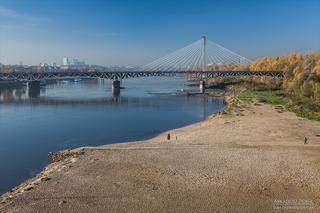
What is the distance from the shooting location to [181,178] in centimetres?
1552

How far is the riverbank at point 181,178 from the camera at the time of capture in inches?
513

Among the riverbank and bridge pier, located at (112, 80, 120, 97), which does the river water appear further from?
bridge pier, located at (112, 80, 120, 97)

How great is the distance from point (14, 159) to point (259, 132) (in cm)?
1416

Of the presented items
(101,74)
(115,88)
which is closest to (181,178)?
(115,88)

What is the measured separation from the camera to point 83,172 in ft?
53.8

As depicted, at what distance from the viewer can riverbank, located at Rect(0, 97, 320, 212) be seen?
42.7ft

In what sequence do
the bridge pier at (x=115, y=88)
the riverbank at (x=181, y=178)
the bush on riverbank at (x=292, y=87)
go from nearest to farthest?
the riverbank at (x=181, y=178), the bush on riverbank at (x=292, y=87), the bridge pier at (x=115, y=88)

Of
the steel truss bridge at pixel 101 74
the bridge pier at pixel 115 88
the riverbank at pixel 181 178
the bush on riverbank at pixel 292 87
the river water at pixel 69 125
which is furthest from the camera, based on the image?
the steel truss bridge at pixel 101 74

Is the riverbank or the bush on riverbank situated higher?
the bush on riverbank

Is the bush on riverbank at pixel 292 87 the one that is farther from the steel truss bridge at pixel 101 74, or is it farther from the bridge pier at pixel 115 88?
the bridge pier at pixel 115 88

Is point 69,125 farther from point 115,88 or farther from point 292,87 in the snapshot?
point 115,88

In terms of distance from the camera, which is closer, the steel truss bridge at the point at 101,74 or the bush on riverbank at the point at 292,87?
the bush on riverbank at the point at 292,87

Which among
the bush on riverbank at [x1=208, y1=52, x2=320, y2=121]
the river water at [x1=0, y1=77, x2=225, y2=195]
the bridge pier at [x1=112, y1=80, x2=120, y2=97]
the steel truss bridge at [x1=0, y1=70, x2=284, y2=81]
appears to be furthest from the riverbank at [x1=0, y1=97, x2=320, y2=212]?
the steel truss bridge at [x1=0, y1=70, x2=284, y2=81]

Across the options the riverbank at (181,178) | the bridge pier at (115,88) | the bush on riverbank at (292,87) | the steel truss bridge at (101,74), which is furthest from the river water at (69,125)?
the steel truss bridge at (101,74)
